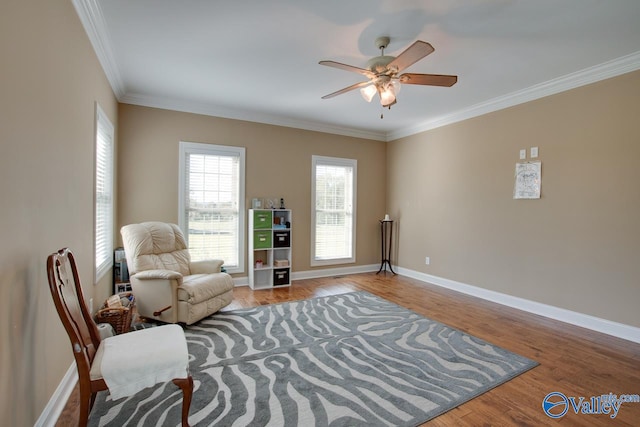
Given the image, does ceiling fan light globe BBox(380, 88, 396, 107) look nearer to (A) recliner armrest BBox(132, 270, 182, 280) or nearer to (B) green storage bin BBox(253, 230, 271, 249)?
(A) recliner armrest BBox(132, 270, 182, 280)

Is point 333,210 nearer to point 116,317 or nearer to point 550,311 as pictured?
point 550,311

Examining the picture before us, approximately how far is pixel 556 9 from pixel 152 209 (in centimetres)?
482

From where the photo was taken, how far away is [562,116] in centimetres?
357

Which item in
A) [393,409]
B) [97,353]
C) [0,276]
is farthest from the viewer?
[393,409]

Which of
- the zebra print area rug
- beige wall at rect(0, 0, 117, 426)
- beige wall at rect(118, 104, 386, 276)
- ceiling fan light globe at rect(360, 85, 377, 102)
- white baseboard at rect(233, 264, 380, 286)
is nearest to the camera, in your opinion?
beige wall at rect(0, 0, 117, 426)

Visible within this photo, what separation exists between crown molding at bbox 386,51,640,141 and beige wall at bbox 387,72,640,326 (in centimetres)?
8

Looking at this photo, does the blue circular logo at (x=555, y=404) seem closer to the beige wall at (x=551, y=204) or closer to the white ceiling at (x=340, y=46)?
the beige wall at (x=551, y=204)

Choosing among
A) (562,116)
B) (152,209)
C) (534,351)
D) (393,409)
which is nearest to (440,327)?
(534,351)

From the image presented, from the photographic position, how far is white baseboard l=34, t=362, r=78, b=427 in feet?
5.58

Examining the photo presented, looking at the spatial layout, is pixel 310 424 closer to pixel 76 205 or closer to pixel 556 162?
pixel 76 205

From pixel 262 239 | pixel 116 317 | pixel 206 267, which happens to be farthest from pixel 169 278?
pixel 262 239

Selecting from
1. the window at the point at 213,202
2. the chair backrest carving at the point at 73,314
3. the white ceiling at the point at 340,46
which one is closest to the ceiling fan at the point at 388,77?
the white ceiling at the point at 340,46

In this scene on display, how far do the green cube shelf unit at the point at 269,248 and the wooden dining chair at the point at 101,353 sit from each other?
9.64 feet

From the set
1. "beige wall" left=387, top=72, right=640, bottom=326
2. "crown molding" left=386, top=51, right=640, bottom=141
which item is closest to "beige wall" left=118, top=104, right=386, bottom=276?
"beige wall" left=387, top=72, right=640, bottom=326
